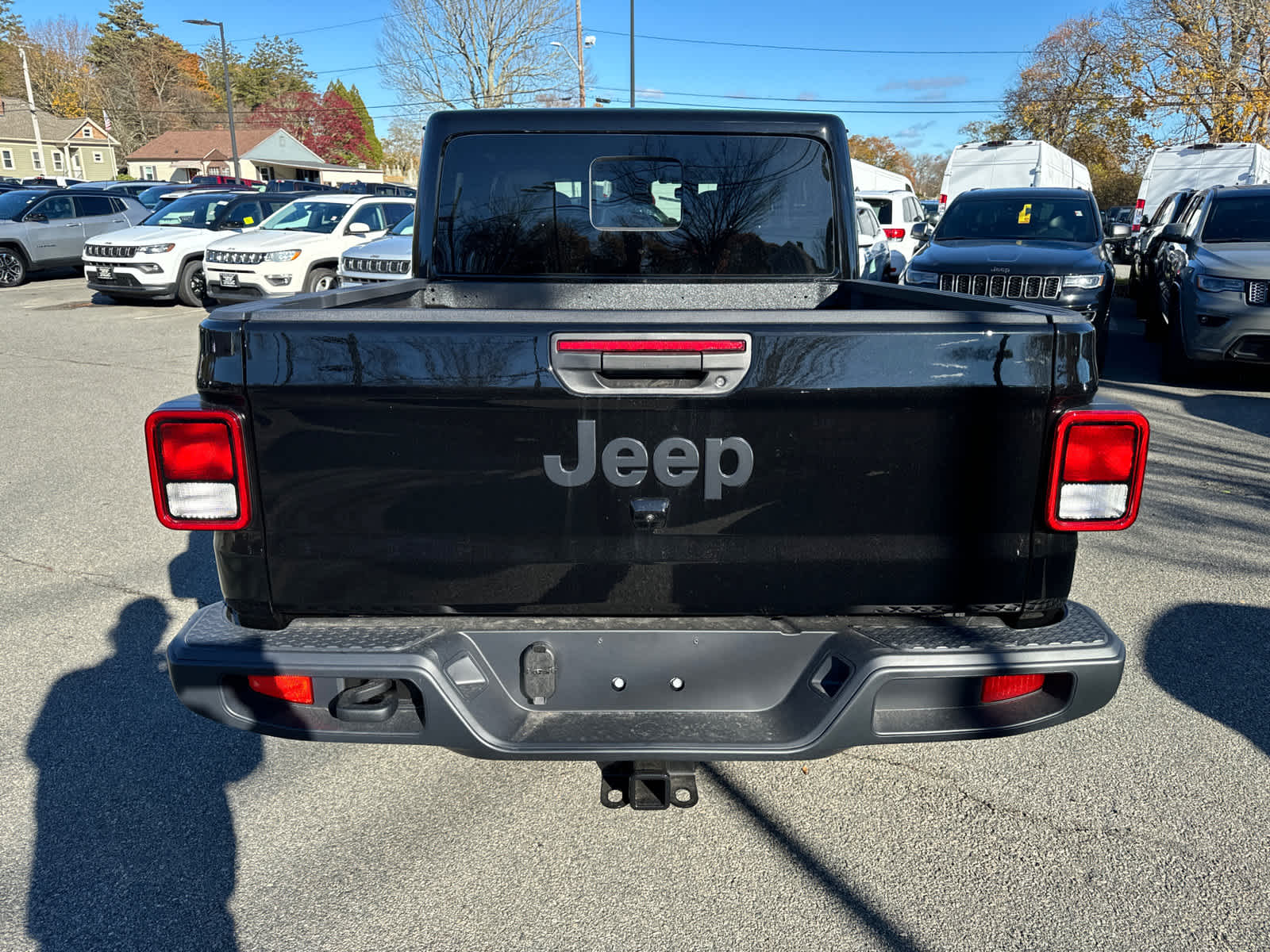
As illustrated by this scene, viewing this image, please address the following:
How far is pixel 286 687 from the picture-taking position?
7.57 feet

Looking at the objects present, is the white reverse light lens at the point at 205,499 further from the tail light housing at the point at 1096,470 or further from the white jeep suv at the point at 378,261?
the white jeep suv at the point at 378,261

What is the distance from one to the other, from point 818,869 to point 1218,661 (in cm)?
230

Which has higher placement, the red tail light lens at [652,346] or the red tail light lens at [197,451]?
the red tail light lens at [652,346]

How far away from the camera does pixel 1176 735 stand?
334 cm

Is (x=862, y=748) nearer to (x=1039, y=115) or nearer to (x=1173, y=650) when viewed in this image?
(x=1173, y=650)

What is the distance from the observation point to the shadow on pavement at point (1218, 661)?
348 centimetres

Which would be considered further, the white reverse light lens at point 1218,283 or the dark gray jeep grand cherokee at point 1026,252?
the dark gray jeep grand cherokee at point 1026,252

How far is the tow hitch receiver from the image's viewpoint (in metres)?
2.50

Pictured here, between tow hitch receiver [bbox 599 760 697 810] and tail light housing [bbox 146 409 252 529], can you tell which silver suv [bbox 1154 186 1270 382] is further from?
tail light housing [bbox 146 409 252 529]

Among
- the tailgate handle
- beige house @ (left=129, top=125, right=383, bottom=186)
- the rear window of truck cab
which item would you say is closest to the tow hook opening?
the tailgate handle

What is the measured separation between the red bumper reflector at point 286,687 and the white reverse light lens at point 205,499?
1.37 ft

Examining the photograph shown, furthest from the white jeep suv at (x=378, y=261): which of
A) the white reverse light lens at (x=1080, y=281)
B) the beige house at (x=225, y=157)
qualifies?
the beige house at (x=225, y=157)

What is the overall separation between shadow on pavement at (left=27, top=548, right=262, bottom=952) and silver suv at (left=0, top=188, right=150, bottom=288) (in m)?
18.6

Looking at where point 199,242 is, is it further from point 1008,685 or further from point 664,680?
point 1008,685
